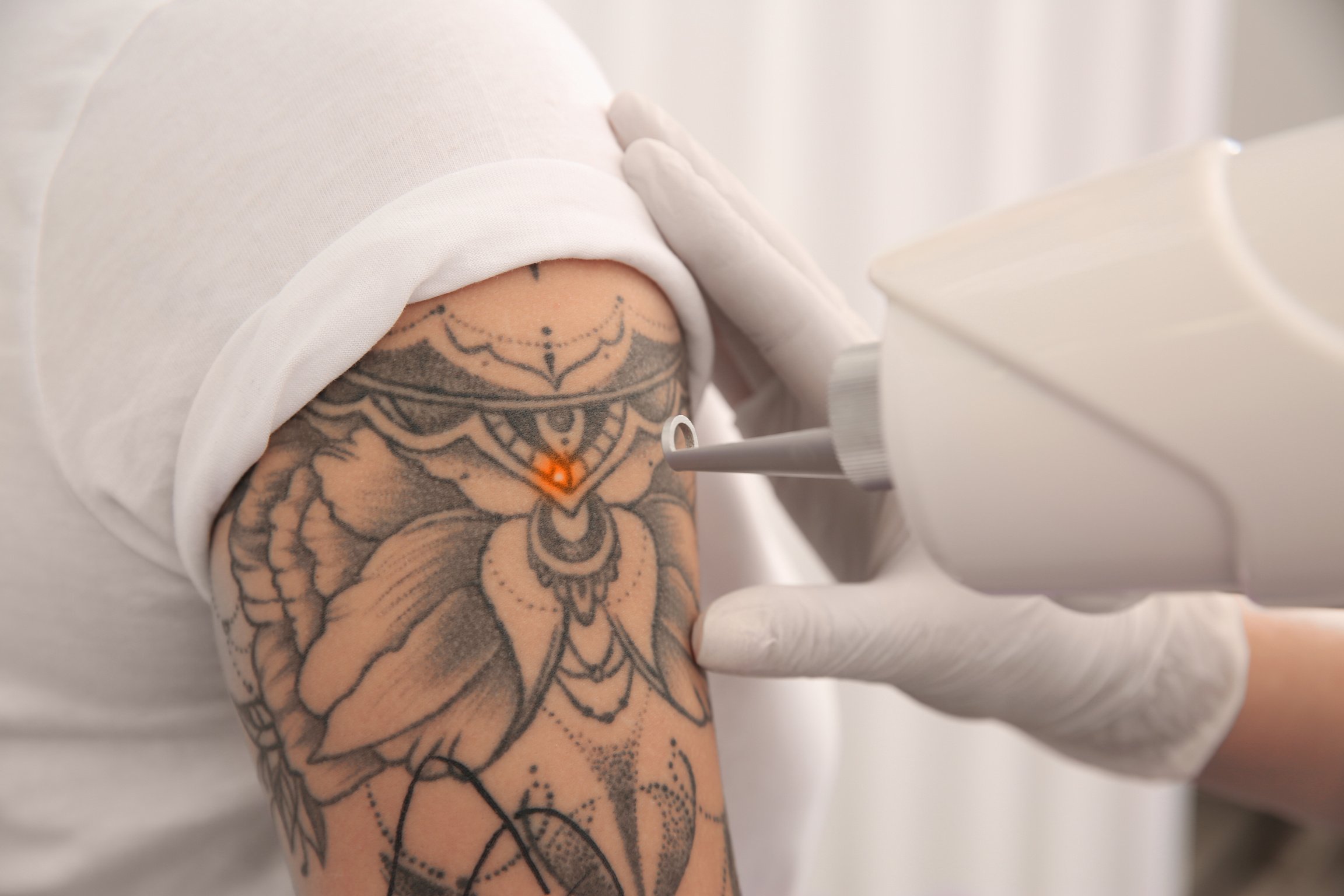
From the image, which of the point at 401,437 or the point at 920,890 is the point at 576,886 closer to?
the point at 401,437

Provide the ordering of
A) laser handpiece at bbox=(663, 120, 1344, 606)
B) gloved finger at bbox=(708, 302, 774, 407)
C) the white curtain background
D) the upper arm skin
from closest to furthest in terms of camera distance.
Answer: laser handpiece at bbox=(663, 120, 1344, 606) → the upper arm skin → gloved finger at bbox=(708, 302, 774, 407) → the white curtain background

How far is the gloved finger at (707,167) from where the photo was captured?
72 centimetres

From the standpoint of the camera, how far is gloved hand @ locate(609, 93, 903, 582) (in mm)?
689

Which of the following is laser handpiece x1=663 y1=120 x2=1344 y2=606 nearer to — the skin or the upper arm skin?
the upper arm skin

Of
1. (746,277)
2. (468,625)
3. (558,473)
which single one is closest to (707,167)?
(746,277)

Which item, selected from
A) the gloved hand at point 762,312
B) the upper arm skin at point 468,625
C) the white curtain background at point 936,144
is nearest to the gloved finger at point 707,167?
the gloved hand at point 762,312

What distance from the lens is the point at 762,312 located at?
0.78 meters

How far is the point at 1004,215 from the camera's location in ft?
1.18

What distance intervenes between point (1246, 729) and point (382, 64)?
1.17 meters

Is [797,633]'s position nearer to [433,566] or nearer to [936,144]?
[433,566]

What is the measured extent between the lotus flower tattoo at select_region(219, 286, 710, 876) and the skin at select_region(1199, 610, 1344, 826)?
843 millimetres

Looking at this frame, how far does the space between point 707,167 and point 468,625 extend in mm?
518

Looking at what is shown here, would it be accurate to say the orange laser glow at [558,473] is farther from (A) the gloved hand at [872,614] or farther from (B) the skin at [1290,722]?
(B) the skin at [1290,722]

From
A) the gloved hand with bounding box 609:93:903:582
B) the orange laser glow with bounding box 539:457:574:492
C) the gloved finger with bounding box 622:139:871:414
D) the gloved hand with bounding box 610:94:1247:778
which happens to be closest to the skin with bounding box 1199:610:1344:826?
the gloved hand with bounding box 610:94:1247:778
